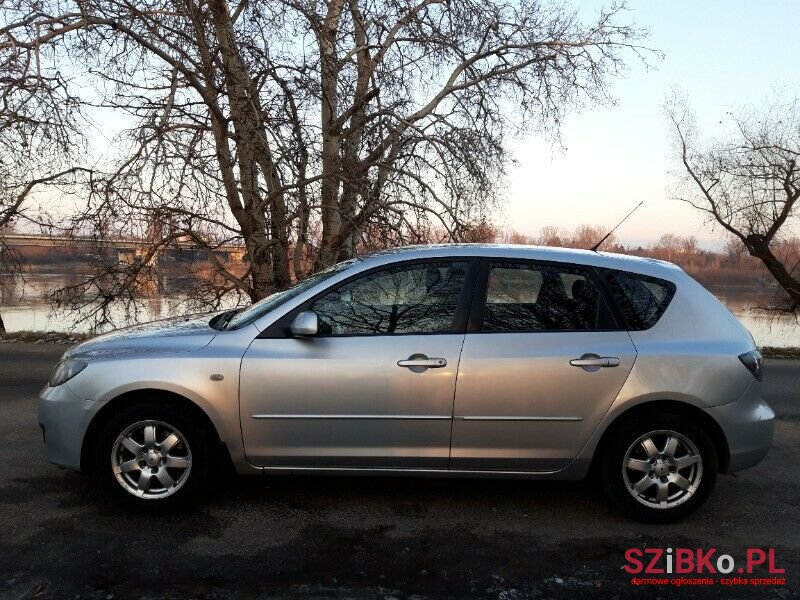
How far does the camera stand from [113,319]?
1145 cm

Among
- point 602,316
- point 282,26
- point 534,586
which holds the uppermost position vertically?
point 282,26

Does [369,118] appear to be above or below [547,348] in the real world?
above

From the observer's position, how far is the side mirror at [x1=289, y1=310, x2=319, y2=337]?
12.8ft

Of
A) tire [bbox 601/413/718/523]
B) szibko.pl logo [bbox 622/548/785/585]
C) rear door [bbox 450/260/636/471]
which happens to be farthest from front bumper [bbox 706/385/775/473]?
rear door [bbox 450/260/636/471]

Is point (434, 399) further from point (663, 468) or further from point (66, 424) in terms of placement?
point (66, 424)

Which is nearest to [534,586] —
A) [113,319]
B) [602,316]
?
[602,316]

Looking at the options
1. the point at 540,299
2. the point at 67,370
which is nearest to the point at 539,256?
the point at 540,299

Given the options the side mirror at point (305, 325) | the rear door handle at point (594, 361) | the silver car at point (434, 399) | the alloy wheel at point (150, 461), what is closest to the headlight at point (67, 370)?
the silver car at point (434, 399)

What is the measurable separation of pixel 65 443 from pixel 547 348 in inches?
114

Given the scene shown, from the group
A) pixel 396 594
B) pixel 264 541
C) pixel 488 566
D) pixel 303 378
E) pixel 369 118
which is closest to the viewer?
pixel 396 594

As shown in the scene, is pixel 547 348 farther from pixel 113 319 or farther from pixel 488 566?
pixel 113 319

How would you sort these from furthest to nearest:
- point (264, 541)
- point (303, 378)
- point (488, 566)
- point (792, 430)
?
point (792, 430) → point (303, 378) → point (264, 541) → point (488, 566)

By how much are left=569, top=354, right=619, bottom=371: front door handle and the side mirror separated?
1498 millimetres

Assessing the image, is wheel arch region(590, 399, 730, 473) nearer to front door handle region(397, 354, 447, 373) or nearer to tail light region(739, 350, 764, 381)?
tail light region(739, 350, 764, 381)
